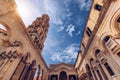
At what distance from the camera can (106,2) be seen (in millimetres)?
10570

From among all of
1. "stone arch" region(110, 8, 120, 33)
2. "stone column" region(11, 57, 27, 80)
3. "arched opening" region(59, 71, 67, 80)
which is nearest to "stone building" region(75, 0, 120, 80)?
"stone arch" region(110, 8, 120, 33)

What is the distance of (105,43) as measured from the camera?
11508 mm

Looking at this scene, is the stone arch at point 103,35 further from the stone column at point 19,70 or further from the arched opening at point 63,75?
the arched opening at point 63,75

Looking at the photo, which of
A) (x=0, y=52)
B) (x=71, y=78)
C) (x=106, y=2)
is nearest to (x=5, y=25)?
(x=0, y=52)

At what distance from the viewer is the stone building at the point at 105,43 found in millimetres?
9875

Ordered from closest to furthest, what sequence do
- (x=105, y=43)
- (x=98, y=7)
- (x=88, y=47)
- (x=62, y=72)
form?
(x=105, y=43) → (x=98, y=7) → (x=88, y=47) → (x=62, y=72)

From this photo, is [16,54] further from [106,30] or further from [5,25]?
[106,30]

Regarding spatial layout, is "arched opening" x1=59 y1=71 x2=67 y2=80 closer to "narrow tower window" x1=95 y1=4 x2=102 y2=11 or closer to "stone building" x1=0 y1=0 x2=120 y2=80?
"stone building" x1=0 y1=0 x2=120 y2=80

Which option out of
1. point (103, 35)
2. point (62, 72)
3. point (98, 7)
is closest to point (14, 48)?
point (103, 35)

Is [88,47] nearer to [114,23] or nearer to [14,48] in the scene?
[114,23]

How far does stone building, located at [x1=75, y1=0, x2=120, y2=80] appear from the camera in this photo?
9.88 meters

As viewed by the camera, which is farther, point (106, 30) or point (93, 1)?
point (93, 1)

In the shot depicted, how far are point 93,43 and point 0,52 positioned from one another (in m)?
11.4

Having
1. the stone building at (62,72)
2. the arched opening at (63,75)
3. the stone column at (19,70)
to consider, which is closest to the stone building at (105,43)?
the stone building at (62,72)
